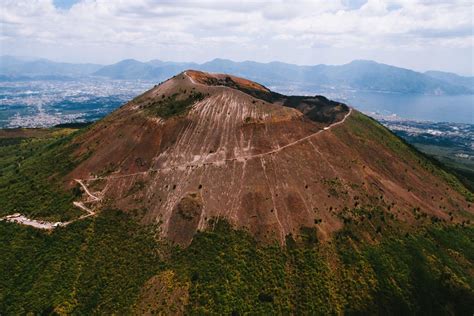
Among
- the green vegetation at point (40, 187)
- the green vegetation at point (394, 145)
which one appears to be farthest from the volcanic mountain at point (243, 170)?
the green vegetation at point (40, 187)

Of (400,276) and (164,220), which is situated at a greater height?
(164,220)

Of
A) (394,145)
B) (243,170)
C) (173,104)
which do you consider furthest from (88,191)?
(394,145)

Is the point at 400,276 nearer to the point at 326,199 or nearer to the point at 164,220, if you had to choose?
the point at 326,199

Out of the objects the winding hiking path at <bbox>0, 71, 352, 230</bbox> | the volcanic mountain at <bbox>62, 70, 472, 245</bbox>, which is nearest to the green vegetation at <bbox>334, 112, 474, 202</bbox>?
the volcanic mountain at <bbox>62, 70, 472, 245</bbox>

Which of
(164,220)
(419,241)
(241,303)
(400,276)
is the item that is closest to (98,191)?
(164,220)

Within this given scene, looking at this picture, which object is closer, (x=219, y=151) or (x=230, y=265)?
(x=230, y=265)

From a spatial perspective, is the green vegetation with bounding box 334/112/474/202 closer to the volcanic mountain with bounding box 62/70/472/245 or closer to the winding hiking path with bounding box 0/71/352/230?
the volcanic mountain with bounding box 62/70/472/245
